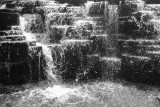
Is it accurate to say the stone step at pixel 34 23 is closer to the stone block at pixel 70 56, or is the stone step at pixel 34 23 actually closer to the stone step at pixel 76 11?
the stone step at pixel 76 11

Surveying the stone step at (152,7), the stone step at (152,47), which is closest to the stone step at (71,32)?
the stone step at (152,47)

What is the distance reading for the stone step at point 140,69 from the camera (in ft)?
29.2

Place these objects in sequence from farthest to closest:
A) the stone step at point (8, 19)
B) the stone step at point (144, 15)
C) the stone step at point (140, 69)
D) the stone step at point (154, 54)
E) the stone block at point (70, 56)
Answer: the stone step at point (144, 15) → the stone block at point (70, 56) → the stone step at point (8, 19) → the stone step at point (140, 69) → the stone step at point (154, 54)

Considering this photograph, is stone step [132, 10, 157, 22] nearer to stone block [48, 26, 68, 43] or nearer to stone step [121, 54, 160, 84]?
stone step [121, 54, 160, 84]

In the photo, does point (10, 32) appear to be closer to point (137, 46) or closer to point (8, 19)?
point (8, 19)

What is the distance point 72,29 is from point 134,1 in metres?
3.34

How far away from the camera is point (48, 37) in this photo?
10.7 meters

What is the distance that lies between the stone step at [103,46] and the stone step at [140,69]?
1.13 m

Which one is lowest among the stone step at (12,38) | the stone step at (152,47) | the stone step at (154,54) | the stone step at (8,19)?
the stone step at (154,54)

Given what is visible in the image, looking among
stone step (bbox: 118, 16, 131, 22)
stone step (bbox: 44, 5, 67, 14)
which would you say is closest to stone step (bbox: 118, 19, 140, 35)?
stone step (bbox: 118, 16, 131, 22)

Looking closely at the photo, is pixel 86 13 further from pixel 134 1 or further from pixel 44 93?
pixel 44 93

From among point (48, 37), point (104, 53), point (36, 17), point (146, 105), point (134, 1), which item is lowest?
point (146, 105)

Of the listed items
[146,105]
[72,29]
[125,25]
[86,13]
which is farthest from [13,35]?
[146,105]

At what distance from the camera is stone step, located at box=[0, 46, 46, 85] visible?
8664 millimetres
